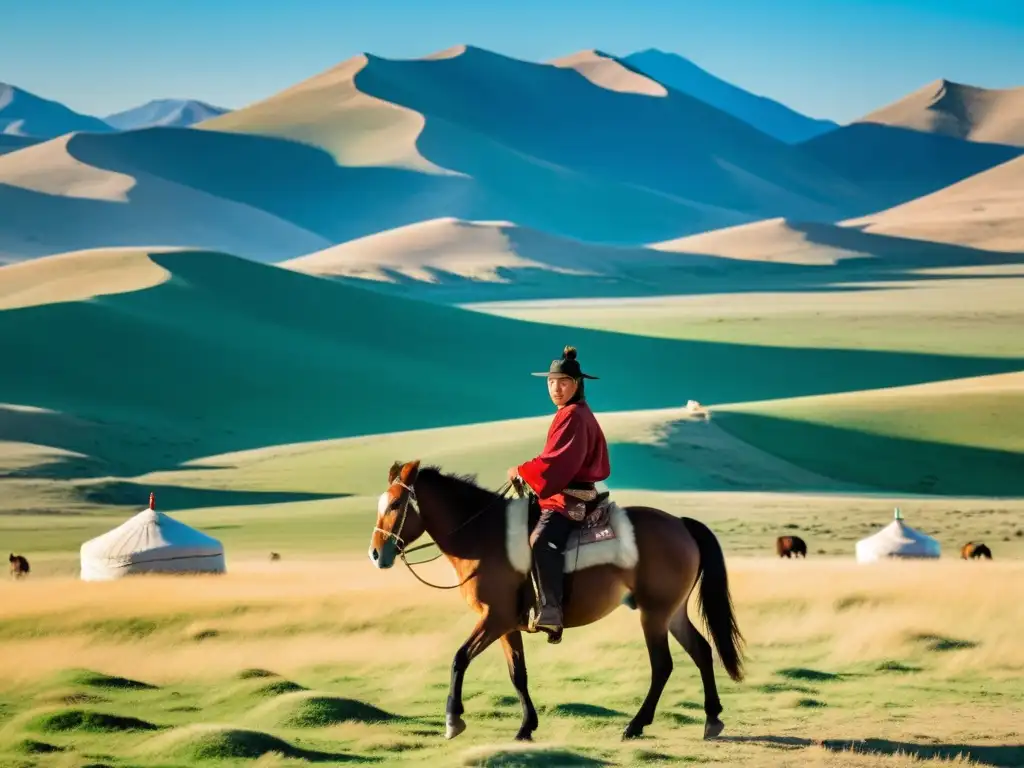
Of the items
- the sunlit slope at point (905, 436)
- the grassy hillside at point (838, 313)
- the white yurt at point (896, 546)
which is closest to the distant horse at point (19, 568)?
the white yurt at point (896, 546)

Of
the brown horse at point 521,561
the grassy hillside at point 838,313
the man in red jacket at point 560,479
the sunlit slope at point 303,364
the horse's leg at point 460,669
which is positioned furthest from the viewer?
the grassy hillside at point 838,313

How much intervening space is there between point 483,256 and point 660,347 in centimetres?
8441

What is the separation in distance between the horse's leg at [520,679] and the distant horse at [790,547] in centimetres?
2158

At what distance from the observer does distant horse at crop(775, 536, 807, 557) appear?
33.5 metres

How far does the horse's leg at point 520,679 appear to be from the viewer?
1190 cm

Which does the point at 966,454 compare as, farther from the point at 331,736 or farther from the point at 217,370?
the point at 331,736

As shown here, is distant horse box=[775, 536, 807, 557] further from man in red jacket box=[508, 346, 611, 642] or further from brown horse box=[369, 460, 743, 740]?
man in red jacket box=[508, 346, 611, 642]

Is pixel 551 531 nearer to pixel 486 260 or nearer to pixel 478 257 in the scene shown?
pixel 486 260

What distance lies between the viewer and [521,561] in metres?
12.1

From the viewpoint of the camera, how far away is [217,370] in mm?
90625

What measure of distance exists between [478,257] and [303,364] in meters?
91.7

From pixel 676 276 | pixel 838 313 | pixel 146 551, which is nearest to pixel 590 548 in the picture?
pixel 146 551

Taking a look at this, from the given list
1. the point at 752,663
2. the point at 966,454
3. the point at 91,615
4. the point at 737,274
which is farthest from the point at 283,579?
the point at 737,274

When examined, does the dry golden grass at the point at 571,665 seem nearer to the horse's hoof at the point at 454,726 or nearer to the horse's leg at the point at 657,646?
the horse's hoof at the point at 454,726
